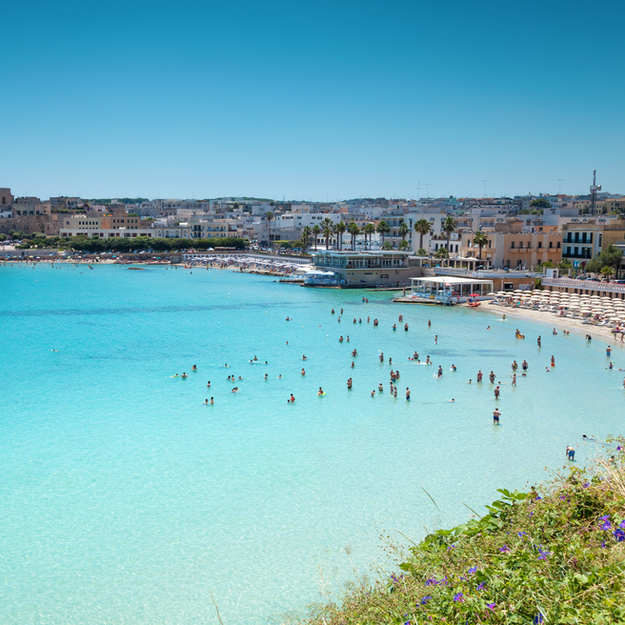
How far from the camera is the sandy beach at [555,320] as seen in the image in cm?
3877

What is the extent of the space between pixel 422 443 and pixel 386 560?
7.36 meters

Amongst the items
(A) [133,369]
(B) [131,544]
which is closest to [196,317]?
(A) [133,369]

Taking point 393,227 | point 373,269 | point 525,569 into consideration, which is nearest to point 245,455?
point 525,569

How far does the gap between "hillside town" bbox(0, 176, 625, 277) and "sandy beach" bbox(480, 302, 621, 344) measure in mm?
13899

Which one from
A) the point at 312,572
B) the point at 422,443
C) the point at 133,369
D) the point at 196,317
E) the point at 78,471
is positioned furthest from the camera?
the point at 196,317

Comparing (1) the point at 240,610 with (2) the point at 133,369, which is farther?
(2) the point at 133,369

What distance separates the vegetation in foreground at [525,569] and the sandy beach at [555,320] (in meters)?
31.4

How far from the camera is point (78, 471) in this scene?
17750 mm

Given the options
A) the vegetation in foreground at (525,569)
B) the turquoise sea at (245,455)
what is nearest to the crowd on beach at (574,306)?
the turquoise sea at (245,455)

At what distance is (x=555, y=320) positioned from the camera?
4434 cm

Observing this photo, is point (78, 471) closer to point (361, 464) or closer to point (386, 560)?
point (361, 464)

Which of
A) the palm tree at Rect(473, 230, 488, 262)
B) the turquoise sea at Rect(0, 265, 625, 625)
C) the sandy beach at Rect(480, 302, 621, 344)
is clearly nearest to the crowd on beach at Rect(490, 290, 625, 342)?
the sandy beach at Rect(480, 302, 621, 344)

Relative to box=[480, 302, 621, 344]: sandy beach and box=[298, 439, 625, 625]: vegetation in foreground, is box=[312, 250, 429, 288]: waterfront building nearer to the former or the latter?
box=[480, 302, 621, 344]: sandy beach

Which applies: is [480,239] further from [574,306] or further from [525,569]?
[525,569]
